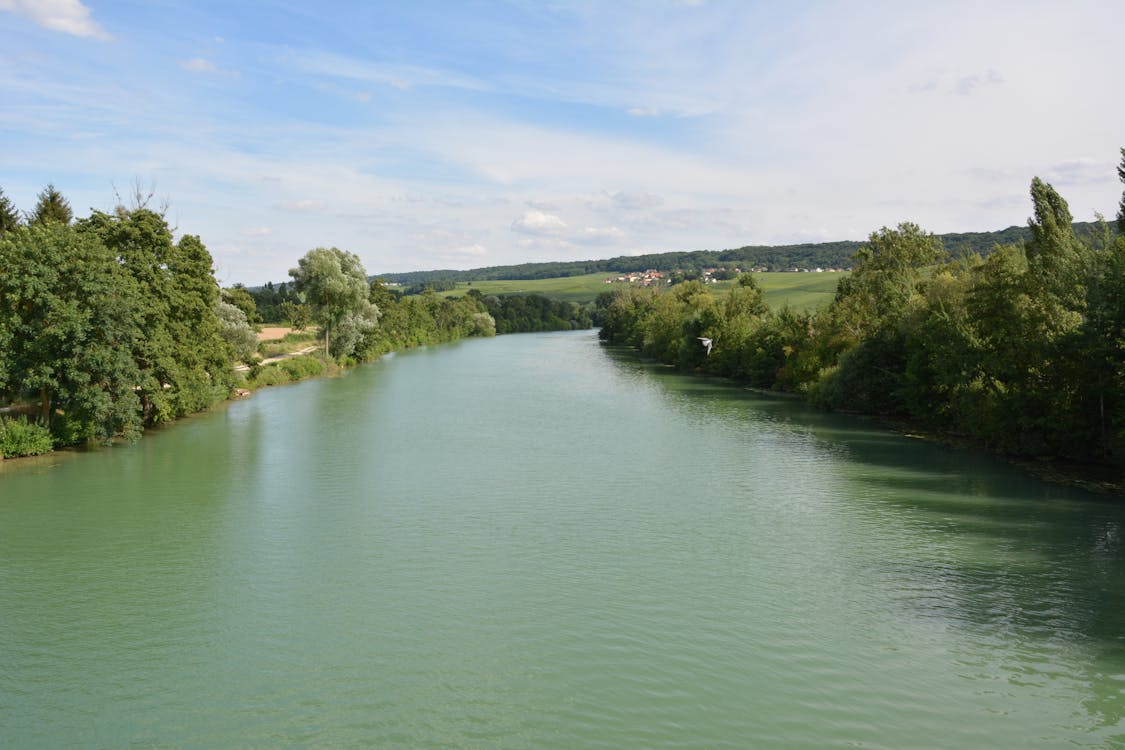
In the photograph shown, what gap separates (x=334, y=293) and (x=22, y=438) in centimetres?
3511

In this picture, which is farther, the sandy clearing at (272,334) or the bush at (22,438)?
the sandy clearing at (272,334)

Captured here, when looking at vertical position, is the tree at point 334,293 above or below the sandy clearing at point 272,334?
above

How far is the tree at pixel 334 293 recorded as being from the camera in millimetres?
58875

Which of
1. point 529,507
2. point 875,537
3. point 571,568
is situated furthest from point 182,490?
point 875,537

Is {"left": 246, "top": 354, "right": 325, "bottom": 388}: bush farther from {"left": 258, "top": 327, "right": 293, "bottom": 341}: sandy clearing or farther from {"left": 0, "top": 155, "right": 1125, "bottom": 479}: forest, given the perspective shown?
{"left": 258, "top": 327, "right": 293, "bottom": 341}: sandy clearing

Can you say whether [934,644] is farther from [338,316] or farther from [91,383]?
[338,316]

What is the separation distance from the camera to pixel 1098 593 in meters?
14.4

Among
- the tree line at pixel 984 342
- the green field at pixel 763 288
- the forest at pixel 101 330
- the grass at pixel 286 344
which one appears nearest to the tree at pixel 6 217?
the forest at pixel 101 330

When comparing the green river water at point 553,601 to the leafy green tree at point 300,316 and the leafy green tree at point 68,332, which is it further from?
the leafy green tree at point 300,316

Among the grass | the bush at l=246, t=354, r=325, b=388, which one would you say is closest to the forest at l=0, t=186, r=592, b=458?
the bush at l=246, t=354, r=325, b=388

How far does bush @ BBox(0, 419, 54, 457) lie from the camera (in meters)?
24.1

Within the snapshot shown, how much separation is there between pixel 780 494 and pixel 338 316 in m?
45.3

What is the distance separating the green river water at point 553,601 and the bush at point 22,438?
1.96ft

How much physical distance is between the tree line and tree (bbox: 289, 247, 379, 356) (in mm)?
27984
